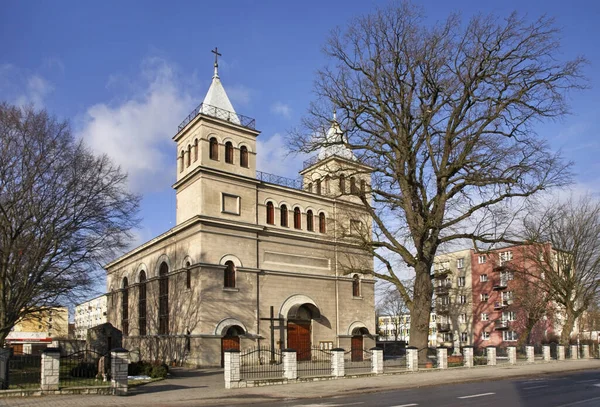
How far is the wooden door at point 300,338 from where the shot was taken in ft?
118

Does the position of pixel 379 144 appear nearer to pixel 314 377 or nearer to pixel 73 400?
pixel 314 377

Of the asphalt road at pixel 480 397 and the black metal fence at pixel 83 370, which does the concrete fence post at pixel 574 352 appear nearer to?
the asphalt road at pixel 480 397

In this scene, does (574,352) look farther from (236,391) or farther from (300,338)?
(236,391)

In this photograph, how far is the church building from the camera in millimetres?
32906

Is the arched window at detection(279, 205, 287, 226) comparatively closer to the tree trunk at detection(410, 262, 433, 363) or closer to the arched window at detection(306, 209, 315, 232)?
the arched window at detection(306, 209, 315, 232)

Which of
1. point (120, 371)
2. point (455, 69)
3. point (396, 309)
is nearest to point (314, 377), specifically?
point (120, 371)

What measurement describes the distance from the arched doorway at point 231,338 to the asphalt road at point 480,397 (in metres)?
16.2

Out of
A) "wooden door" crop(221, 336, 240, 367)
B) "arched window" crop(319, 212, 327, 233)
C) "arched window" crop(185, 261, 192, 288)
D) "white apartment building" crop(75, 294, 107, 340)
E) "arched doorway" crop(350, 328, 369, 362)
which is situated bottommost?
"white apartment building" crop(75, 294, 107, 340)

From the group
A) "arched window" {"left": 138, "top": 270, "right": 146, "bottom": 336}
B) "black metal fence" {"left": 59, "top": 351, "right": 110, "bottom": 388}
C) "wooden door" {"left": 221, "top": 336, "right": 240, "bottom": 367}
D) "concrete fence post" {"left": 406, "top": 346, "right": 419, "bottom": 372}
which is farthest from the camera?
"arched window" {"left": 138, "top": 270, "right": 146, "bottom": 336}

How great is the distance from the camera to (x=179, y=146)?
A: 3797 cm

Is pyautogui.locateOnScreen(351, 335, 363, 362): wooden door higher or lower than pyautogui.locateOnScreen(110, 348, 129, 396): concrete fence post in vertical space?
lower

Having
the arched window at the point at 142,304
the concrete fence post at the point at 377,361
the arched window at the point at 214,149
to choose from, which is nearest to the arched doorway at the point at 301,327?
the arched window at the point at 214,149

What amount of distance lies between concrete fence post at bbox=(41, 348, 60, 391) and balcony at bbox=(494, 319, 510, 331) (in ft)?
192

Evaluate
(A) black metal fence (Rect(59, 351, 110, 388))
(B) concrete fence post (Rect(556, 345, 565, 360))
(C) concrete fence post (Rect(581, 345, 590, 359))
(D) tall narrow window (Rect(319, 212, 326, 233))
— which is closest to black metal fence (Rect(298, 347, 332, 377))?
(A) black metal fence (Rect(59, 351, 110, 388))
